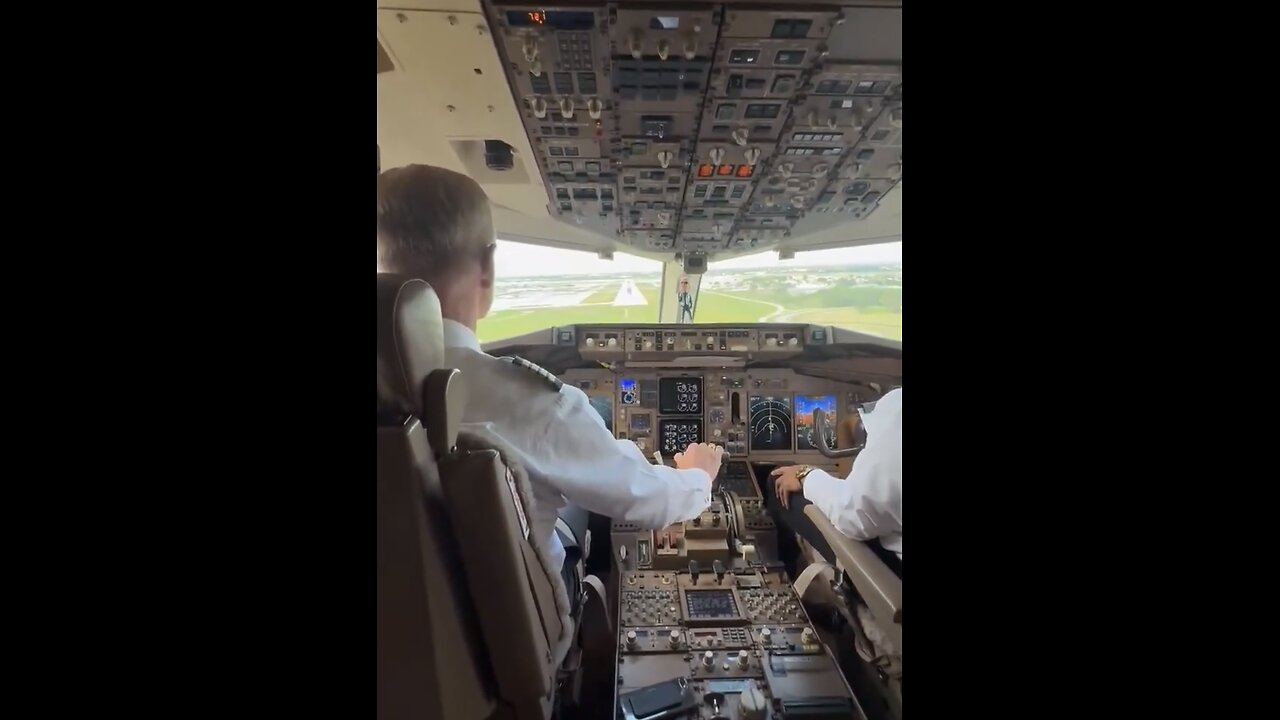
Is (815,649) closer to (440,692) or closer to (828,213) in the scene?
(440,692)

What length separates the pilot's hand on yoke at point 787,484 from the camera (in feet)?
6.22

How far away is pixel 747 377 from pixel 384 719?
143 cm

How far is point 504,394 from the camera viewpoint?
107 cm

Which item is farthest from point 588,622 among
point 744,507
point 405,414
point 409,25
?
point 409,25

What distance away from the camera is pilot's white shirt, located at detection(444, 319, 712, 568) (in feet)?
3.40

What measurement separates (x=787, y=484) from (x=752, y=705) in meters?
0.76

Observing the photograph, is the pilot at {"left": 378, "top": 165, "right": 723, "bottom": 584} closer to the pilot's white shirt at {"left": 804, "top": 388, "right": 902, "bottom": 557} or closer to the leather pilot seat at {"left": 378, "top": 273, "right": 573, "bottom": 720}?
the leather pilot seat at {"left": 378, "top": 273, "right": 573, "bottom": 720}

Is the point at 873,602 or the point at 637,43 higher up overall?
the point at 637,43

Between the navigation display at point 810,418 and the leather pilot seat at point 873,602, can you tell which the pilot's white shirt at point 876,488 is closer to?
the leather pilot seat at point 873,602

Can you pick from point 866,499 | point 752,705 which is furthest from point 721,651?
point 866,499

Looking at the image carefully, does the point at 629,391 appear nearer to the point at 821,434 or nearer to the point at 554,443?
the point at 821,434

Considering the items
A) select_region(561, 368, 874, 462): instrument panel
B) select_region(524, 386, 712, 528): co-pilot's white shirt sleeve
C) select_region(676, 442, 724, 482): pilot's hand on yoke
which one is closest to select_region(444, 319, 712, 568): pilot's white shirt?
select_region(524, 386, 712, 528): co-pilot's white shirt sleeve

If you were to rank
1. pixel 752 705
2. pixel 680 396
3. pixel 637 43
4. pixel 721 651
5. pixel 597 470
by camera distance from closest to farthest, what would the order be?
pixel 637 43 → pixel 597 470 → pixel 752 705 → pixel 721 651 → pixel 680 396

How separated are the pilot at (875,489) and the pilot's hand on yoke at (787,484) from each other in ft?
1.12
